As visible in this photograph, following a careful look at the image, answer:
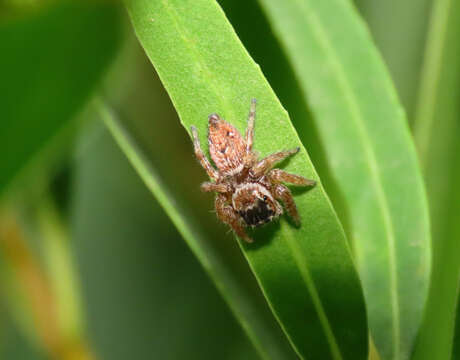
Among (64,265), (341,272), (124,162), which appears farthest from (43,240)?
(124,162)

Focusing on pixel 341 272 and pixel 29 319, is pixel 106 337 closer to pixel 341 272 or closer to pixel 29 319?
pixel 29 319

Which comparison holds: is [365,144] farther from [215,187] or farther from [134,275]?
[134,275]

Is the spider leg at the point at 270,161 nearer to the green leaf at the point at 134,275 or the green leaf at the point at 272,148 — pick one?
the green leaf at the point at 272,148

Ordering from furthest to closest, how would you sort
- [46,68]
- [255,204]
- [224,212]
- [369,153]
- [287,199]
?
[224,212] → [255,204] → [287,199] → [369,153] → [46,68]

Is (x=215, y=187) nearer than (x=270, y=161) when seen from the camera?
No

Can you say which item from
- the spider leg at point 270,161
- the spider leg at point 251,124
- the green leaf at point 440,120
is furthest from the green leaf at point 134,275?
the spider leg at point 251,124

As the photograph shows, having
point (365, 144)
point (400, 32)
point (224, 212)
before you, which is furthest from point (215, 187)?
point (400, 32)
